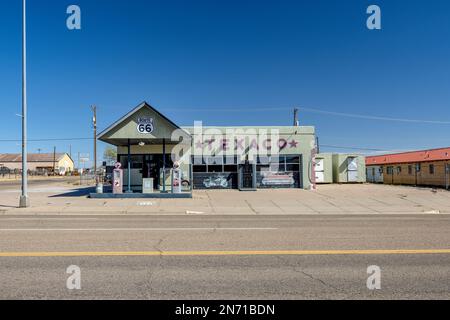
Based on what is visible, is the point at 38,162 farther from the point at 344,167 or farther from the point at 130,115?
the point at 130,115

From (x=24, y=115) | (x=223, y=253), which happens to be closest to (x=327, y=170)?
(x=24, y=115)

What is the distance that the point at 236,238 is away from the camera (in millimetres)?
8984

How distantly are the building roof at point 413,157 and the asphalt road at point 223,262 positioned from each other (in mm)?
25754

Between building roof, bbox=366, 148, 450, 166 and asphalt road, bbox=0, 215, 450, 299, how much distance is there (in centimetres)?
2575

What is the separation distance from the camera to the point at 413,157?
125ft

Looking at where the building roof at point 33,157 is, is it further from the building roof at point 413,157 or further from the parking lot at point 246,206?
the parking lot at point 246,206

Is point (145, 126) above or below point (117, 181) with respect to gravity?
above

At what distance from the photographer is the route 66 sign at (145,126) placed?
71.4 feet

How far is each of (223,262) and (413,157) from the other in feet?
122

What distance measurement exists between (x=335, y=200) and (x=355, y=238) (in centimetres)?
1230

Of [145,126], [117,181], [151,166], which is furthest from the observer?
[151,166]

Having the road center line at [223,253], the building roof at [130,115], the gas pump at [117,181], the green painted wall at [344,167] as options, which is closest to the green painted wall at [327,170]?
the green painted wall at [344,167]

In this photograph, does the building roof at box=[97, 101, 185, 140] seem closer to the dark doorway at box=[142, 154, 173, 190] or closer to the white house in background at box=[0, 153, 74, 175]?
the dark doorway at box=[142, 154, 173, 190]
